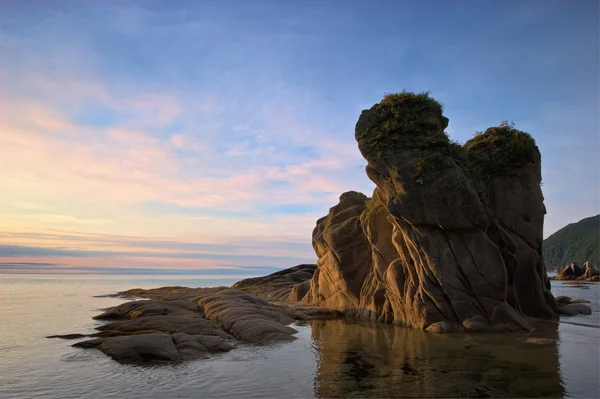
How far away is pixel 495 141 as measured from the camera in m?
29.8

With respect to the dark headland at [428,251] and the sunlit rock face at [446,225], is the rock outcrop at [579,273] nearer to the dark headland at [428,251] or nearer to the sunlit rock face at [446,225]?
the dark headland at [428,251]

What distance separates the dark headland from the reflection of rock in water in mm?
2465

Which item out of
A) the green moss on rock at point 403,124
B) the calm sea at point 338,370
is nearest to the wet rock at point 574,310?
the calm sea at point 338,370


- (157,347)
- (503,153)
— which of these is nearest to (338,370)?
(157,347)

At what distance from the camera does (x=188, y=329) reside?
21484mm

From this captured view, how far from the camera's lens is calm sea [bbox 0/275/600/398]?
12.1 m


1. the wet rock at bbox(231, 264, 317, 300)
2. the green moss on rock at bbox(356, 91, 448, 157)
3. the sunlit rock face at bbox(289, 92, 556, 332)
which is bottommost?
the wet rock at bbox(231, 264, 317, 300)

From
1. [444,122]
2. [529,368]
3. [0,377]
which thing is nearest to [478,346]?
[529,368]

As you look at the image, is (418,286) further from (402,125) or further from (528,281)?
(402,125)

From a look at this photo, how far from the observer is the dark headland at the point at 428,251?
75.4ft

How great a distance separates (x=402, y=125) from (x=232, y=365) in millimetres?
17846

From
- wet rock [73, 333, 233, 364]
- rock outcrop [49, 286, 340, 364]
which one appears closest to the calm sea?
wet rock [73, 333, 233, 364]

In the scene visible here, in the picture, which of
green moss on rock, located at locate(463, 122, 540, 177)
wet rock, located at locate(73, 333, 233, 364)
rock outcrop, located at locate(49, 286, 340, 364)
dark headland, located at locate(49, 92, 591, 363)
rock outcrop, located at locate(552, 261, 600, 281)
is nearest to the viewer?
wet rock, located at locate(73, 333, 233, 364)

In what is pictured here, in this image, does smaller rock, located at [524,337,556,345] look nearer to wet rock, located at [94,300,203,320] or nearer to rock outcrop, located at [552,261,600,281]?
wet rock, located at [94,300,203,320]
